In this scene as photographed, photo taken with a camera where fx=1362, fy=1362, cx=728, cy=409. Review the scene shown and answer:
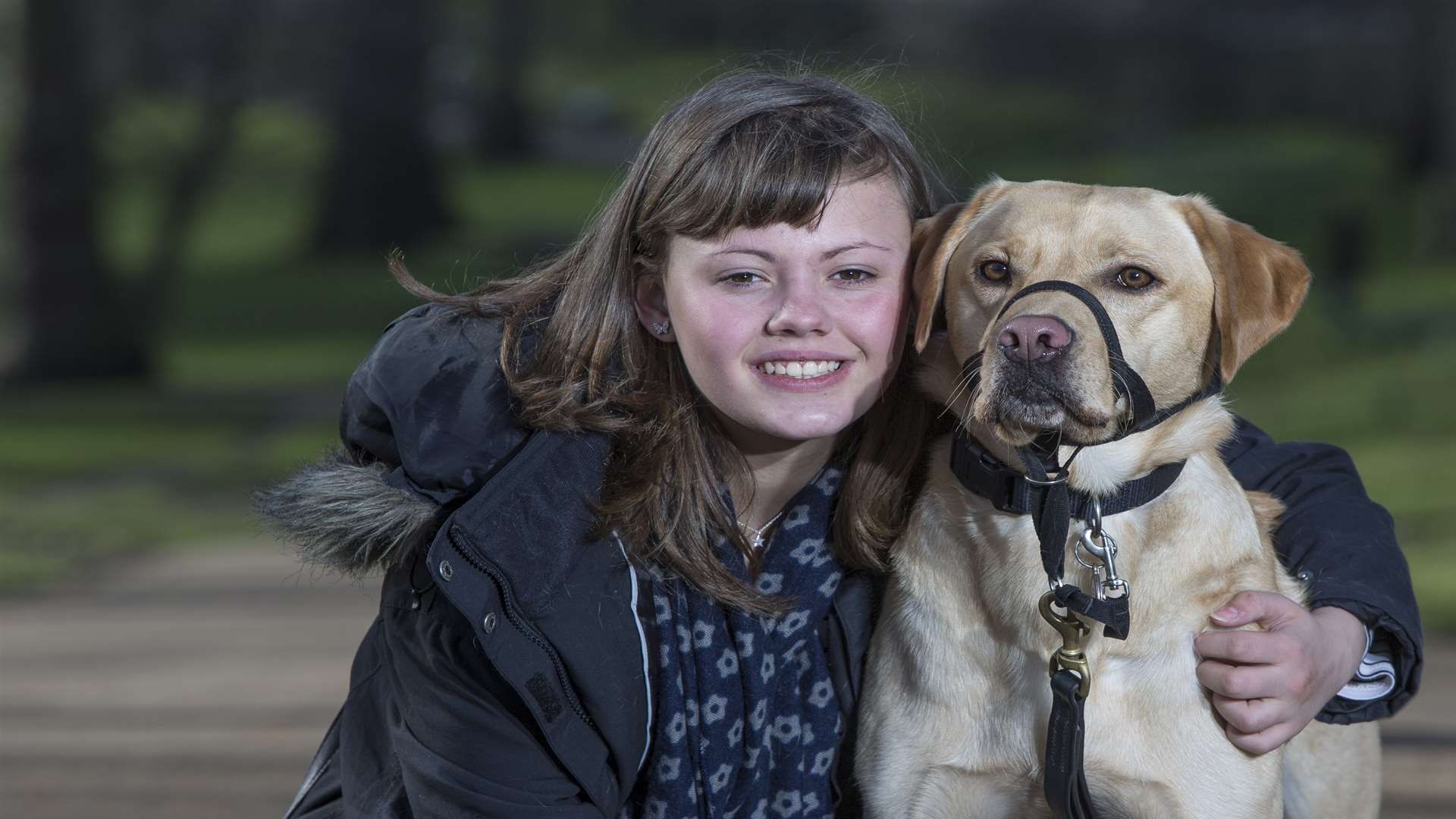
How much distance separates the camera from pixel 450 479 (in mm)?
1688

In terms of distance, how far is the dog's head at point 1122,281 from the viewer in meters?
1.63

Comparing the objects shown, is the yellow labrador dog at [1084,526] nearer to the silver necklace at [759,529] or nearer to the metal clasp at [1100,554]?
the metal clasp at [1100,554]

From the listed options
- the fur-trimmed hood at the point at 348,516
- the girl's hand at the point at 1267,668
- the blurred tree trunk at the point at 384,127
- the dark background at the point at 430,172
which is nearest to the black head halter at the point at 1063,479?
the girl's hand at the point at 1267,668

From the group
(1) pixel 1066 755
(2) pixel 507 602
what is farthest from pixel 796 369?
(1) pixel 1066 755

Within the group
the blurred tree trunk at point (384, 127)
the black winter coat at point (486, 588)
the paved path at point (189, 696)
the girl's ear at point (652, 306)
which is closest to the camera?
the black winter coat at point (486, 588)

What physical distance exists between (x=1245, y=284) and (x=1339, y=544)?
428mm

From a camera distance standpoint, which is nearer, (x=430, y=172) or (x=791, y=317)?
(x=791, y=317)

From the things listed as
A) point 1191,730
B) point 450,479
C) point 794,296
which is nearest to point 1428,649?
point 1191,730

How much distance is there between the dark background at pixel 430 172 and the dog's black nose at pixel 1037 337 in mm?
3455

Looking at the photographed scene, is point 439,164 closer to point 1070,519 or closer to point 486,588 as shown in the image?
point 486,588

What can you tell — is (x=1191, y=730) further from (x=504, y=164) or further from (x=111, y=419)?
(x=111, y=419)

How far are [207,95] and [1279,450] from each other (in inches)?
199

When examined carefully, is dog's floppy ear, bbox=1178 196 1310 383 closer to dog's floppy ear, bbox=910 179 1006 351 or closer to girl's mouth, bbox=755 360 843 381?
dog's floppy ear, bbox=910 179 1006 351

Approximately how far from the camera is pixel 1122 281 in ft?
5.61
